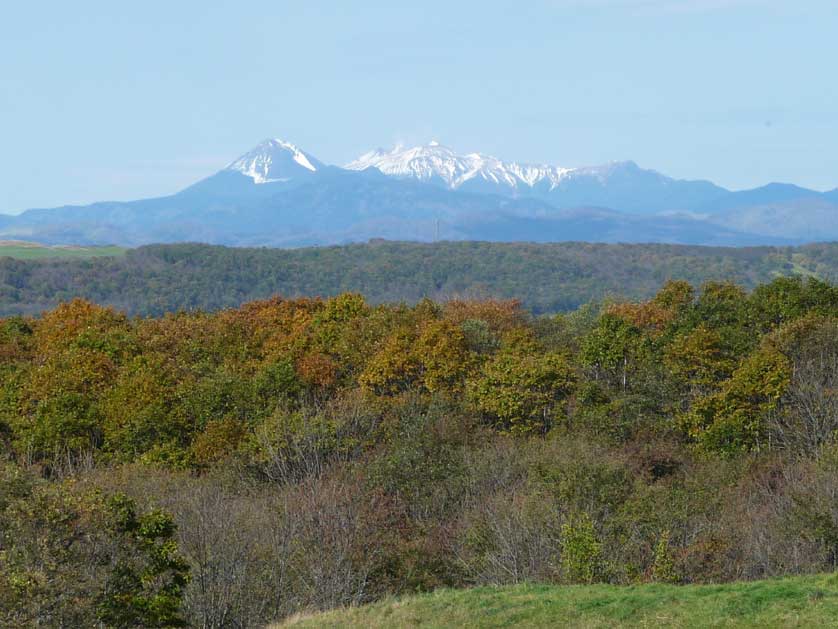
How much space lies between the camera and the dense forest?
22.1m

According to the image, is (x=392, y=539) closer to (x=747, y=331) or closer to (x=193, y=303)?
(x=747, y=331)

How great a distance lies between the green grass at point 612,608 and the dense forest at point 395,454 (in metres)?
3.25

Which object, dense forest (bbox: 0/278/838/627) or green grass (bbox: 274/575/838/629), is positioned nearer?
green grass (bbox: 274/575/838/629)

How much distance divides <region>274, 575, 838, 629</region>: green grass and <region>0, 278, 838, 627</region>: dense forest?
3.25m

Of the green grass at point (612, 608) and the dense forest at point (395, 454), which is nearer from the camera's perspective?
the green grass at point (612, 608)

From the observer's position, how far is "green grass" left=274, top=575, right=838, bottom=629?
17125 mm

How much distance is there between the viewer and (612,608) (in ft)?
60.4

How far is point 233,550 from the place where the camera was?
24.8 m

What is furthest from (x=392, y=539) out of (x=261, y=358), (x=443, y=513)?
(x=261, y=358)

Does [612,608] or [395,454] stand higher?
[612,608]

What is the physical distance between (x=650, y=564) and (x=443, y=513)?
822 cm

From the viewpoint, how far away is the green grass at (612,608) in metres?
17.1

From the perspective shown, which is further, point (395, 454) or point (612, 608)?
point (395, 454)

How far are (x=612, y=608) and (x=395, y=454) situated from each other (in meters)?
16.4
